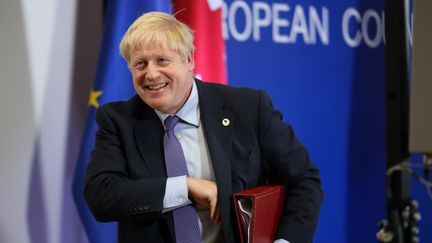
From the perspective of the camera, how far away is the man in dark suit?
4.71ft

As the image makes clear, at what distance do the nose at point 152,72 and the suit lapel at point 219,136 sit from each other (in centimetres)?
17

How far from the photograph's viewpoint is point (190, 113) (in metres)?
1.56

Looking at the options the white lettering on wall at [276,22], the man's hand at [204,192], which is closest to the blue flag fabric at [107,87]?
the white lettering on wall at [276,22]

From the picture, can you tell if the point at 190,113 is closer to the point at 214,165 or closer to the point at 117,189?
the point at 214,165

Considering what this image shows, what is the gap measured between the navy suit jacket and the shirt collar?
0.02 meters

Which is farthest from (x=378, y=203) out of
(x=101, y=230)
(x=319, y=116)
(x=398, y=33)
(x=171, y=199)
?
(x=398, y=33)

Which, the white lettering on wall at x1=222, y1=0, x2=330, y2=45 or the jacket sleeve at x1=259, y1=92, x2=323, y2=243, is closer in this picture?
the jacket sleeve at x1=259, y1=92, x2=323, y2=243

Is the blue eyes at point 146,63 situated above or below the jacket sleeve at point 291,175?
above

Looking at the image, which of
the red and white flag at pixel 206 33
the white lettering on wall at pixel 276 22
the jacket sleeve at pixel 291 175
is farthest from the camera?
the white lettering on wall at pixel 276 22

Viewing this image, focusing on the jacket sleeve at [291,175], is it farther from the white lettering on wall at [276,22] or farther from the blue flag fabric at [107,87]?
the white lettering on wall at [276,22]

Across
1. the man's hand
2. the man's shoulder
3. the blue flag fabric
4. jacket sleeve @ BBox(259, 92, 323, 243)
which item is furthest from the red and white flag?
the man's hand

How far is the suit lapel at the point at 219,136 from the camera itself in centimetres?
145

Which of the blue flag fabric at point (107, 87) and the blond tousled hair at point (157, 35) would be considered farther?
the blue flag fabric at point (107, 87)

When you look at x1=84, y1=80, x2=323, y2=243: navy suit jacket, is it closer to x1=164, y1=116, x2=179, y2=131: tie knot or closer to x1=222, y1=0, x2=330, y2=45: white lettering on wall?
x1=164, y1=116, x2=179, y2=131: tie knot
